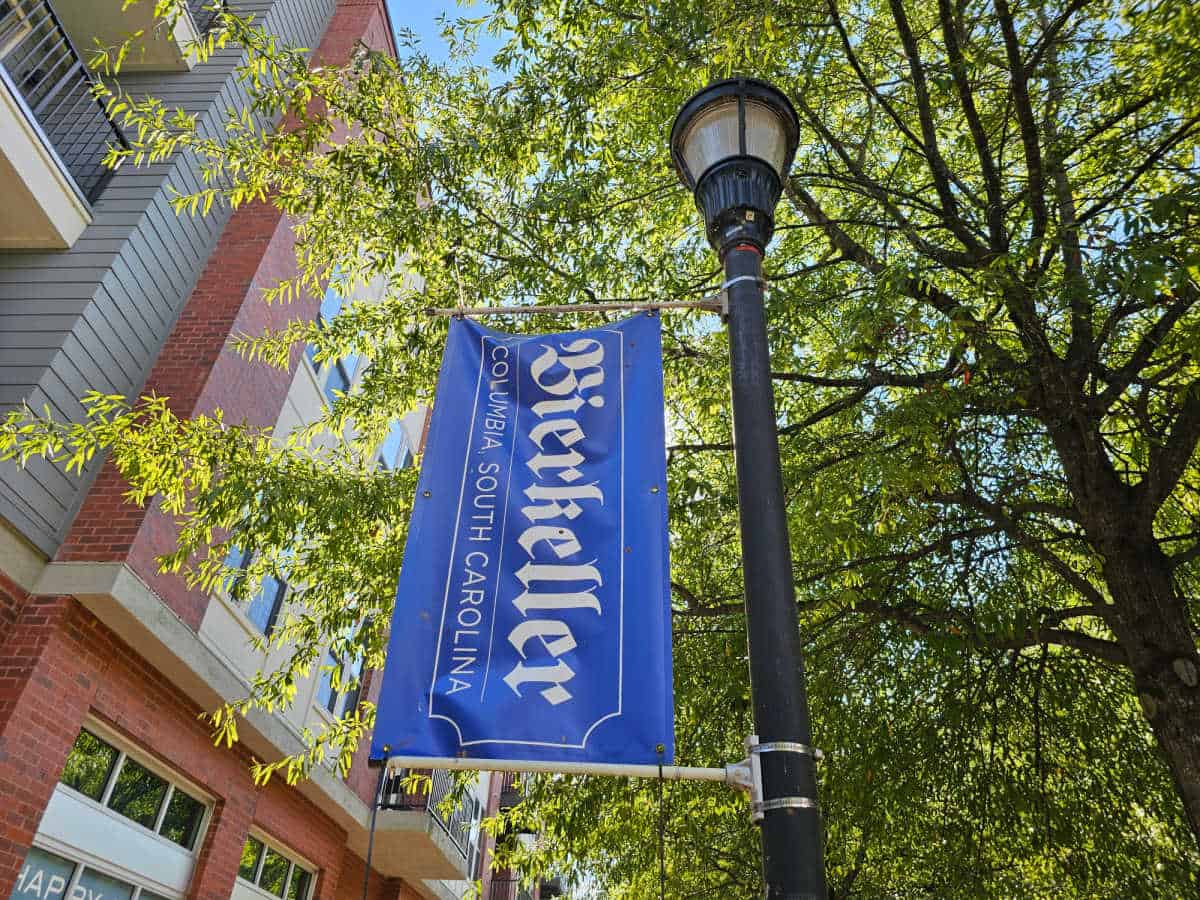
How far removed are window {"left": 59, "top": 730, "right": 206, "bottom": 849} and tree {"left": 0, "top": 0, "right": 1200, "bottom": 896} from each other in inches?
60.2

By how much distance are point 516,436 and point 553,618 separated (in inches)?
37.1

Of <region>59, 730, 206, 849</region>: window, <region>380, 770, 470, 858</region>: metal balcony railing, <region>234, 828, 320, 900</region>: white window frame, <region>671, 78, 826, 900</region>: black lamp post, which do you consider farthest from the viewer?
<region>380, 770, 470, 858</region>: metal balcony railing

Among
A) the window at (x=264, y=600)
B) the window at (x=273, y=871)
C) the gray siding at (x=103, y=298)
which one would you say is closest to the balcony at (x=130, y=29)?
the gray siding at (x=103, y=298)

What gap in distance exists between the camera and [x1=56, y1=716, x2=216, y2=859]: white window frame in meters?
7.54

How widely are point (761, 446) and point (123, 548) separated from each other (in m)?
7.10

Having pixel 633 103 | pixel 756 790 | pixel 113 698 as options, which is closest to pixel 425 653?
pixel 756 790

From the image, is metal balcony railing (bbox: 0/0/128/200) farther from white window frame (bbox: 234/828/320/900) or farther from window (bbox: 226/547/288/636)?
white window frame (bbox: 234/828/320/900)

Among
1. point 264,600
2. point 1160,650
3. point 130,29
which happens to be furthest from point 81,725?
point 130,29

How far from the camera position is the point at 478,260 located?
7344mm

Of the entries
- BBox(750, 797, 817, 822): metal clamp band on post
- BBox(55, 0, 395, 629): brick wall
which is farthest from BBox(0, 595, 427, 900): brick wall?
BBox(750, 797, 817, 822): metal clamp band on post

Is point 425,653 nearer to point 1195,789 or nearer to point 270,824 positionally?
point 1195,789

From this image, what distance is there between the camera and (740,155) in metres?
3.47

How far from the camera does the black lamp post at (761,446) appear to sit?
230cm

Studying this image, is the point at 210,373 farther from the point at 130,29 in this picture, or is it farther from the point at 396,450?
the point at 396,450
